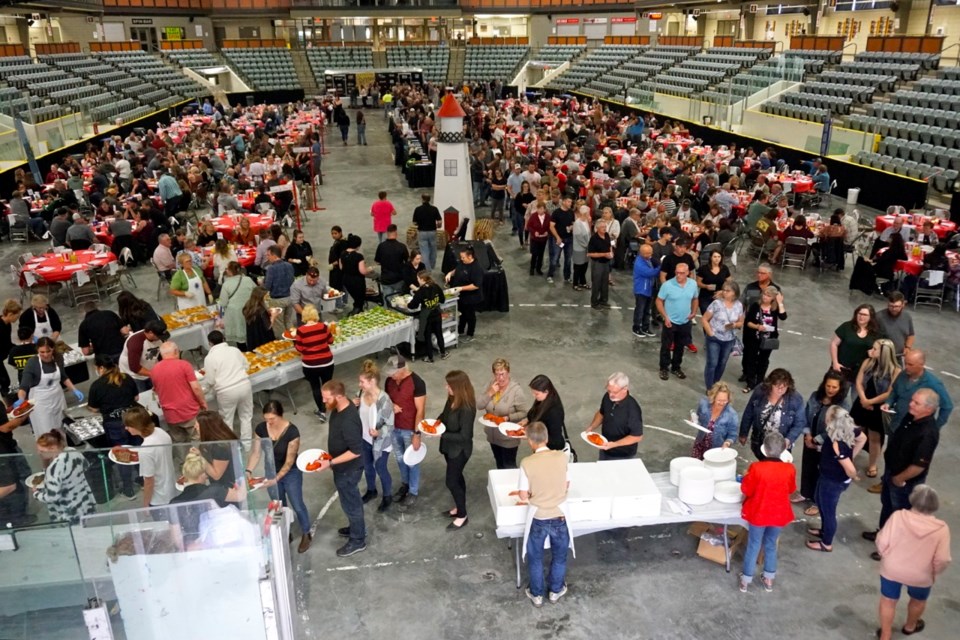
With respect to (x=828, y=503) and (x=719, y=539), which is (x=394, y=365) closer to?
Answer: (x=719, y=539)

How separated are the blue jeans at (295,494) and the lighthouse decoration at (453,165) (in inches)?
310

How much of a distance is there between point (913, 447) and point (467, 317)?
18.1 feet

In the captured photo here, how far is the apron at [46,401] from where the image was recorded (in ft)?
21.0

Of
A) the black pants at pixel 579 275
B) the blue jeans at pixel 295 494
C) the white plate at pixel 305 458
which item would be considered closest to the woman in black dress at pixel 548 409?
the white plate at pixel 305 458

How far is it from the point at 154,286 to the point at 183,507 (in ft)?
28.4

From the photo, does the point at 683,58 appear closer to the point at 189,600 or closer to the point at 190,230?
the point at 190,230

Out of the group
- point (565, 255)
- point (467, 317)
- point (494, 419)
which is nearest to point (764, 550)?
point (494, 419)

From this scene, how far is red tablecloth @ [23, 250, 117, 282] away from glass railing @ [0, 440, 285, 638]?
23.2ft

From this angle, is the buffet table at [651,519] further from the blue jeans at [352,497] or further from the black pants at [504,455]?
the blue jeans at [352,497]

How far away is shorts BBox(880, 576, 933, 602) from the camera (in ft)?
14.6

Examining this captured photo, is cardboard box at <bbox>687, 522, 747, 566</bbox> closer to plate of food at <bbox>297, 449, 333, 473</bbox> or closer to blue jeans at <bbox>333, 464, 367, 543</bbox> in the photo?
blue jeans at <bbox>333, 464, 367, 543</bbox>

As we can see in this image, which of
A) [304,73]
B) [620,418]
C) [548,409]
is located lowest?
[620,418]

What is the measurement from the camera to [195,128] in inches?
923

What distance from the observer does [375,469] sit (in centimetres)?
611
